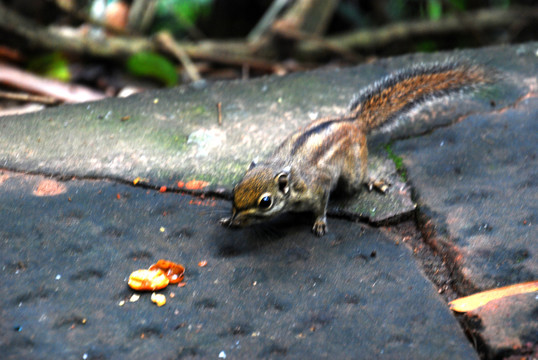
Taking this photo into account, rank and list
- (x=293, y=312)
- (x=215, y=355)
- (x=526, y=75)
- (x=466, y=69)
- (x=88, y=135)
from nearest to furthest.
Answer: (x=215, y=355) → (x=293, y=312) → (x=88, y=135) → (x=466, y=69) → (x=526, y=75)

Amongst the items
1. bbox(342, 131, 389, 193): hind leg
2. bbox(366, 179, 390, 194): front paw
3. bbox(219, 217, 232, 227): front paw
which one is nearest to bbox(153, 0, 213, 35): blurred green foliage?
bbox(342, 131, 389, 193): hind leg

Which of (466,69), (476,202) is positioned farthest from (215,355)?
(466,69)

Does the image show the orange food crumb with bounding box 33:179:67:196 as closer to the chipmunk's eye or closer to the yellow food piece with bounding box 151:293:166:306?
the yellow food piece with bounding box 151:293:166:306

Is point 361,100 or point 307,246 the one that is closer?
point 307,246

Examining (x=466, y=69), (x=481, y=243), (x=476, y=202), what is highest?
(x=466, y=69)

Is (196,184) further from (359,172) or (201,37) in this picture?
(201,37)

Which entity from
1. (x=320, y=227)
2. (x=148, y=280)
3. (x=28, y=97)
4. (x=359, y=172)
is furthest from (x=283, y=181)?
(x=28, y=97)

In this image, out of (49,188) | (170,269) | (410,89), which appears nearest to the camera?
(170,269)

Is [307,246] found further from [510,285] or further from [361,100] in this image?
[361,100]
